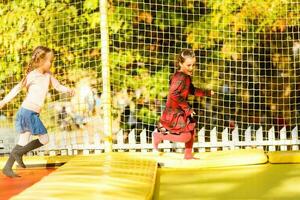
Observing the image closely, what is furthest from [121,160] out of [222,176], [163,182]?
[222,176]

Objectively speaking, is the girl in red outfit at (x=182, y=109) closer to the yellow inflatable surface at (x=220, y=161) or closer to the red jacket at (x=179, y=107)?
the red jacket at (x=179, y=107)

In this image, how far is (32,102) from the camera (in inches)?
186

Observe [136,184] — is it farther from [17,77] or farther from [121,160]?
[17,77]

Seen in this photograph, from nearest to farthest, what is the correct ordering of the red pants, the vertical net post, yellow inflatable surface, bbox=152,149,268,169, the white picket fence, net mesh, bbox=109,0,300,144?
1. yellow inflatable surface, bbox=152,149,268,169
2. the red pants
3. the vertical net post
4. the white picket fence
5. net mesh, bbox=109,0,300,144

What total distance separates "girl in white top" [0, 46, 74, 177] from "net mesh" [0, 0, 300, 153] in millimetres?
3445

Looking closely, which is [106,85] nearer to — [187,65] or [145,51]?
[187,65]

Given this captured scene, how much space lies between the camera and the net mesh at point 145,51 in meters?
→ 8.52

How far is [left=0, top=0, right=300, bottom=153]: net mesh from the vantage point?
8523 mm

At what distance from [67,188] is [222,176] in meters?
1.45

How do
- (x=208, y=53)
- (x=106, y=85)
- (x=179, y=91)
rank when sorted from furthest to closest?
(x=208, y=53) → (x=106, y=85) → (x=179, y=91)

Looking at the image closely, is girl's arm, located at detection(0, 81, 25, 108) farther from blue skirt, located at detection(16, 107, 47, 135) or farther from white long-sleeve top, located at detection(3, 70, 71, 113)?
blue skirt, located at detection(16, 107, 47, 135)

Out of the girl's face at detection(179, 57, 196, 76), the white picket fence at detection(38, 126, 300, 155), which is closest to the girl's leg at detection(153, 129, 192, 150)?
the girl's face at detection(179, 57, 196, 76)

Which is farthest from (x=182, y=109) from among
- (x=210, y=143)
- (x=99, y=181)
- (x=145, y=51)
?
(x=145, y=51)

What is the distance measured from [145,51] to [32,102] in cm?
442
